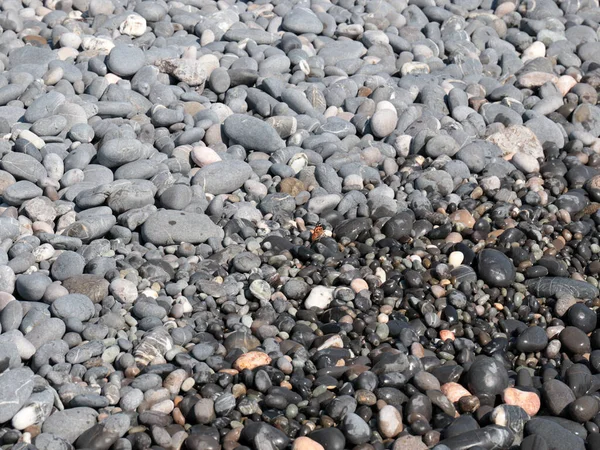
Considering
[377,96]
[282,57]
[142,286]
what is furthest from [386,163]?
[142,286]

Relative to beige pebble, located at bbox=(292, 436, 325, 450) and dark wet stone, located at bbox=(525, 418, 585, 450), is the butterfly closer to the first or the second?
beige pebble, located at bbox=(292, 436, 325, 450)

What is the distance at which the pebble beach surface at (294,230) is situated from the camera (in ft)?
11.1

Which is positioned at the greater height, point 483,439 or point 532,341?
point 483,439

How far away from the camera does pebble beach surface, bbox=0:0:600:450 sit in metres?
3.38

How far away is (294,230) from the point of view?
15.5 feet

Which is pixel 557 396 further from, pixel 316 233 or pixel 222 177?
pixel 222 177

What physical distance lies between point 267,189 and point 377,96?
1.46 meters

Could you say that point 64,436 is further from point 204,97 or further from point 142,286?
point 204,97

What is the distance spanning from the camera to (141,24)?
6.63 meters

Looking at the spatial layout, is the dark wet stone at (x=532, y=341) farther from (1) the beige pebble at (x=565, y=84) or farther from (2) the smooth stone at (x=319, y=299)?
(1) the beige pebble at (x=565, y=84)

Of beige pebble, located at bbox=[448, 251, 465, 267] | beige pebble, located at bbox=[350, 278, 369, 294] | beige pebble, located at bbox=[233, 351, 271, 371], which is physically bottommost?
beige pebble, located at bbox=[350, 278, 369, 294]

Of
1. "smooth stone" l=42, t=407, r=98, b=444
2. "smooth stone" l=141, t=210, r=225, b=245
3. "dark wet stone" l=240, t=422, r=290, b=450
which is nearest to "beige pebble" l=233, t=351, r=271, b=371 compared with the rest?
"dark wet stone" l=240, t=422, r=290, b=450

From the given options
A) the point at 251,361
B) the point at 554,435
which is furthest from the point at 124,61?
the point at 554,435

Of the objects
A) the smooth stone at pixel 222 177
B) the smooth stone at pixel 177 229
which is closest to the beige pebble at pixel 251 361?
the smooth stone at pixel 177 229
